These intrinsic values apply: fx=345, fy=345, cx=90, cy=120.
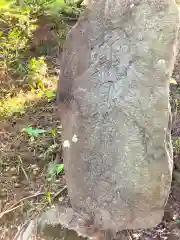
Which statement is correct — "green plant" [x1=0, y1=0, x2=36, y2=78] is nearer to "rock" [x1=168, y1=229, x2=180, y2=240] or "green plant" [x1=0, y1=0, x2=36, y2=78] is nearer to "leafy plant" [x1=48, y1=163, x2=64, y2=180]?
"leafy plant" [x1=48, y1=163, x2=64, y2=180]

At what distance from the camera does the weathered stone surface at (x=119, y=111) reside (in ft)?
5.74

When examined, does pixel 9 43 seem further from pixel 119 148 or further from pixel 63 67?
pixel 119 148

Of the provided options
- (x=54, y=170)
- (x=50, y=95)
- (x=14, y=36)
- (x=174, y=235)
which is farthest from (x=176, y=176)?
(x=14, y=36)

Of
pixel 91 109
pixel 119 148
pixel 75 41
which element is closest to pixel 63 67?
pixel 75 41

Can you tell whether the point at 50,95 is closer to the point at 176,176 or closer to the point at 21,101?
the point at 21,101

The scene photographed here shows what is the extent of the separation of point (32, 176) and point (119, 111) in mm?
1261

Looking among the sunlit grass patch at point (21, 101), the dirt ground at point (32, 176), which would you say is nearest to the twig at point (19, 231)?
the dirt ground at point (32, 176)

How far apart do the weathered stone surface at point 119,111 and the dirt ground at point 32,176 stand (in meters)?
0.45

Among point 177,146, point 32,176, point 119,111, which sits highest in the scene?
point 119,111

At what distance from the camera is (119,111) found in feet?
6.12

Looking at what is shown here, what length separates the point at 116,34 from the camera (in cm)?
192

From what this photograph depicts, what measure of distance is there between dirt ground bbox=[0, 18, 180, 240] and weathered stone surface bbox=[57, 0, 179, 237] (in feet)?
1.47

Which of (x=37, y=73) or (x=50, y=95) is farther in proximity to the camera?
(x=37, y=73)

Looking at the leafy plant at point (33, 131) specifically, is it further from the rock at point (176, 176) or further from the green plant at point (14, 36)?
the rock at point (176, 176)
